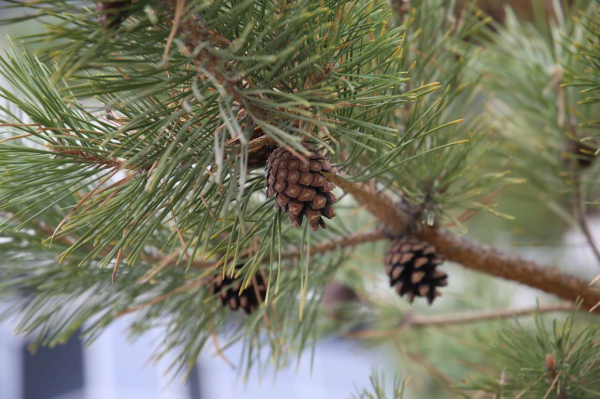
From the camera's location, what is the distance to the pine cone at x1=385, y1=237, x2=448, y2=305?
36 cm

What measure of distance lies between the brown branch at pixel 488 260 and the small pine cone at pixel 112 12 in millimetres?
192

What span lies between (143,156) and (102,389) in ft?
5.51

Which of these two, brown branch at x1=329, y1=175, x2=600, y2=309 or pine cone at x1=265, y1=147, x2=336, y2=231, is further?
brown branch at x1=329, y1=175, x2=600, y2=309

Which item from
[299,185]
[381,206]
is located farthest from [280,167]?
[381,206]

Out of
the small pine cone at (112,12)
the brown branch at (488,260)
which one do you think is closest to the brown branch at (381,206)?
the brown branch at (488,260)

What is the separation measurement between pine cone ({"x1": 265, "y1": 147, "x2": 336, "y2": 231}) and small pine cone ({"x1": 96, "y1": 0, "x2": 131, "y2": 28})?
88 millimetres

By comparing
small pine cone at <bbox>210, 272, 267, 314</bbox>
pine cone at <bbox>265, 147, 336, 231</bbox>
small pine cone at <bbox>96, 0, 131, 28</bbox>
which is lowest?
small pine cone at <bbox>210, 272, 267, 314</bbox>

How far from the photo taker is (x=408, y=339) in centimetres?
64

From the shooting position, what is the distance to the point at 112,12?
0.21 meters

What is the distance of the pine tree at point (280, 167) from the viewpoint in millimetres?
240

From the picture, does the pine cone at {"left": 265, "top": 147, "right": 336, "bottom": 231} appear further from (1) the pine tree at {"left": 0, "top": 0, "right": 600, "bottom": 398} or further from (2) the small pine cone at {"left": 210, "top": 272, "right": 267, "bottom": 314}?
(2) the small pine cone at {"left": 210, "top": 272, "right": 267, "bottom": 314}

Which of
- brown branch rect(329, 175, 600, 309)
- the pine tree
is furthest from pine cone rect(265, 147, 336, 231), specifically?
brown branch rect(329, 175, 600, 309)

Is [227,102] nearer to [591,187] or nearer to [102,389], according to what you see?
[591,187]

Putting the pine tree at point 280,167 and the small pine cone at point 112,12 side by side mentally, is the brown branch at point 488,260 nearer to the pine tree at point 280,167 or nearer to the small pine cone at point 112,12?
the pine tree at point 280,167
